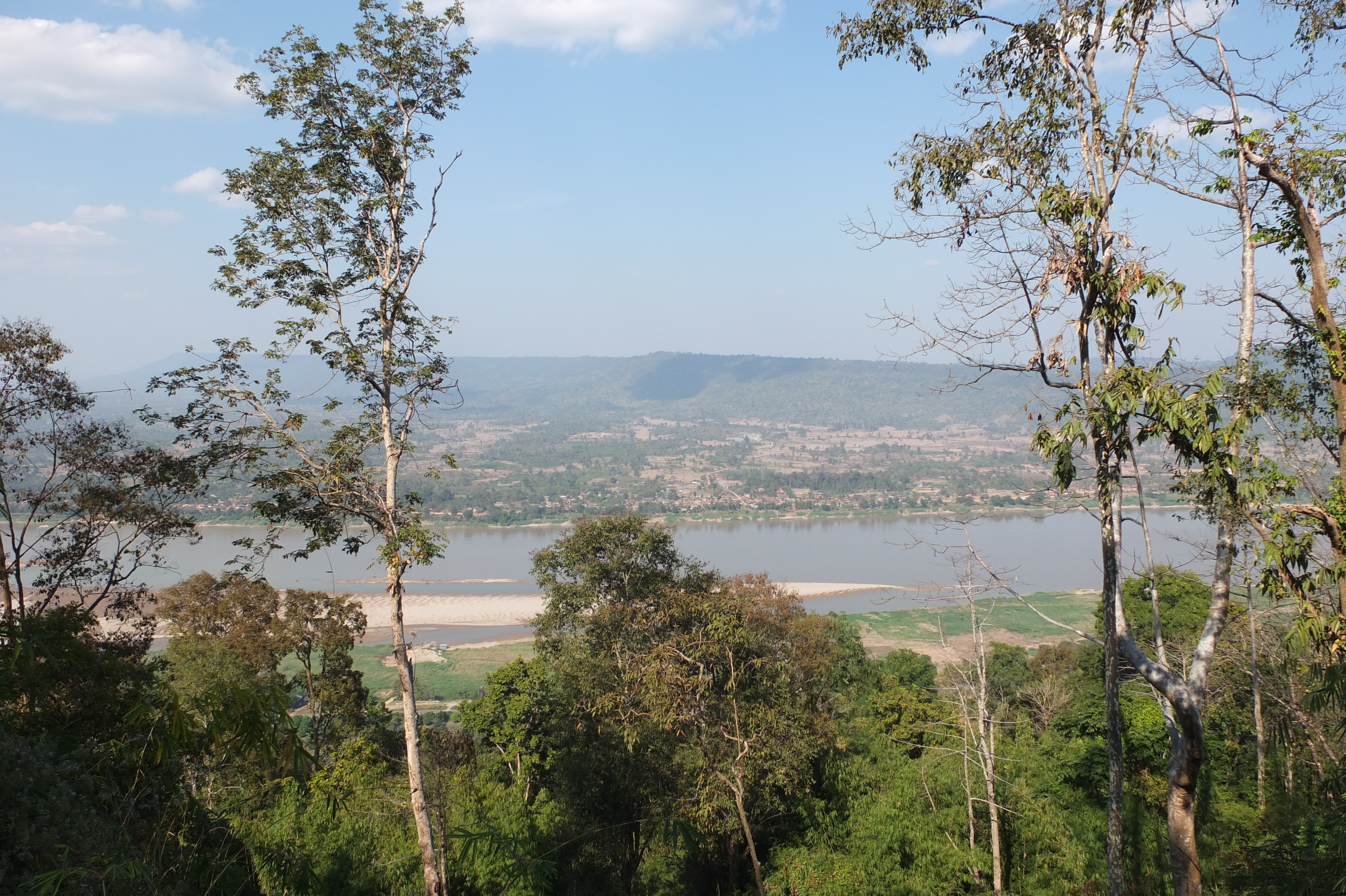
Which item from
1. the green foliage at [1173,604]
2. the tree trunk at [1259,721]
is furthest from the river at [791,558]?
the tree trunk at [1259,721]

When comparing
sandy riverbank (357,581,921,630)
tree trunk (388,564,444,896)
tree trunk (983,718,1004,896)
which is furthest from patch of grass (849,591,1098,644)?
tree trunk (388,564,444,896)

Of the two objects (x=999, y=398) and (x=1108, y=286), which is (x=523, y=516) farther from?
(x=999, y=398)

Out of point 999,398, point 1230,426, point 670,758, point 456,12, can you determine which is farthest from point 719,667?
point 999,398

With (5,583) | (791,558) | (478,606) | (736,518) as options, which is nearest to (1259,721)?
(5,583)

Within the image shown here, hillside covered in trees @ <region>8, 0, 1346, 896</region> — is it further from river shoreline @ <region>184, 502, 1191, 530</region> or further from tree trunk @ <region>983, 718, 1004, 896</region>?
river shoreline @ <region>184, 502, 1191, 530</region>

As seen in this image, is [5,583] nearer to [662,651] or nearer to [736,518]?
[662,651]

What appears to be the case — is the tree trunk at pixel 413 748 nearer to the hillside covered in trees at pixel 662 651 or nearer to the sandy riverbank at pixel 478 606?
the hillside covered in trees at pixel 662 651

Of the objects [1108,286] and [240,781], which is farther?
[240,781]
